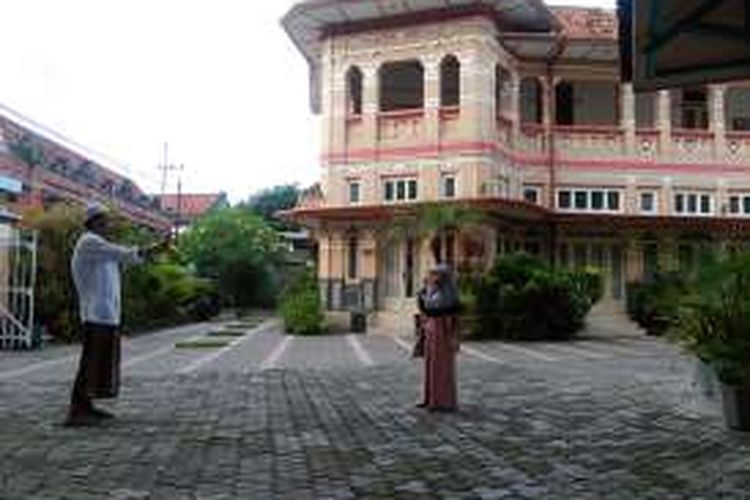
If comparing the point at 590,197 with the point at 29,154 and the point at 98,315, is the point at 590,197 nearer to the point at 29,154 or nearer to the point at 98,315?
the point at 29,154

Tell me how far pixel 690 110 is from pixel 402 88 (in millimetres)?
8835

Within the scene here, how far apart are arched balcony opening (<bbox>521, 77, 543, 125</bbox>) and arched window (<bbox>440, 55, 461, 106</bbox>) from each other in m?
2.75

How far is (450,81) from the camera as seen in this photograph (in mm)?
34594

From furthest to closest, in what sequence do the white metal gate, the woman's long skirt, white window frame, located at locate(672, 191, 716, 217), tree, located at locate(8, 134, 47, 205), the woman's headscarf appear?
tree, located at locate(8, 134, 47, 205)
white window frame, located at locate(672, 191, 716, 217)
the white metal gate
the woman's headscarf
the woman's long skirt

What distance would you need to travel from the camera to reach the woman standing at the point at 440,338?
11172mm

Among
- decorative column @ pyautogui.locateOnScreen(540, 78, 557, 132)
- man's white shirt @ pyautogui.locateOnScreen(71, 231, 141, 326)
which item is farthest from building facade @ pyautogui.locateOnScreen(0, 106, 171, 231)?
man's white shirt @ pyautogui.locateOnScreen(71, 231, 141, 326)

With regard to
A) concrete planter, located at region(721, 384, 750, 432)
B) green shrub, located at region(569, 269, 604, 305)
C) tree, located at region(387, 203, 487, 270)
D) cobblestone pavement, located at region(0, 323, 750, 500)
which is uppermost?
tree, located at region(387, 203, 487, 270)

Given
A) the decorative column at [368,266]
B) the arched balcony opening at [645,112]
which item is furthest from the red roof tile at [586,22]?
the decorative column at [368,266]

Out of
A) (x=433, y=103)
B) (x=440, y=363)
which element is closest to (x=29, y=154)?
(x=433, y=103)

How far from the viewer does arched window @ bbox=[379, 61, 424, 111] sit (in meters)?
35.9

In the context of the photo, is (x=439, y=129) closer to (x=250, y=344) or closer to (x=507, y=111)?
(x=507, y=111)

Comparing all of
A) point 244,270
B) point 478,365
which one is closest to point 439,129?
point 478,365

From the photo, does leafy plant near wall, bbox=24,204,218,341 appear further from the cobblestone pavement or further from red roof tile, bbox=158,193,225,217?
red roof tile, bbox=158,193,225,217

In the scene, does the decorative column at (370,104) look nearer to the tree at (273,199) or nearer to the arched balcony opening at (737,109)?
the arched balcony opening at (737,109)
